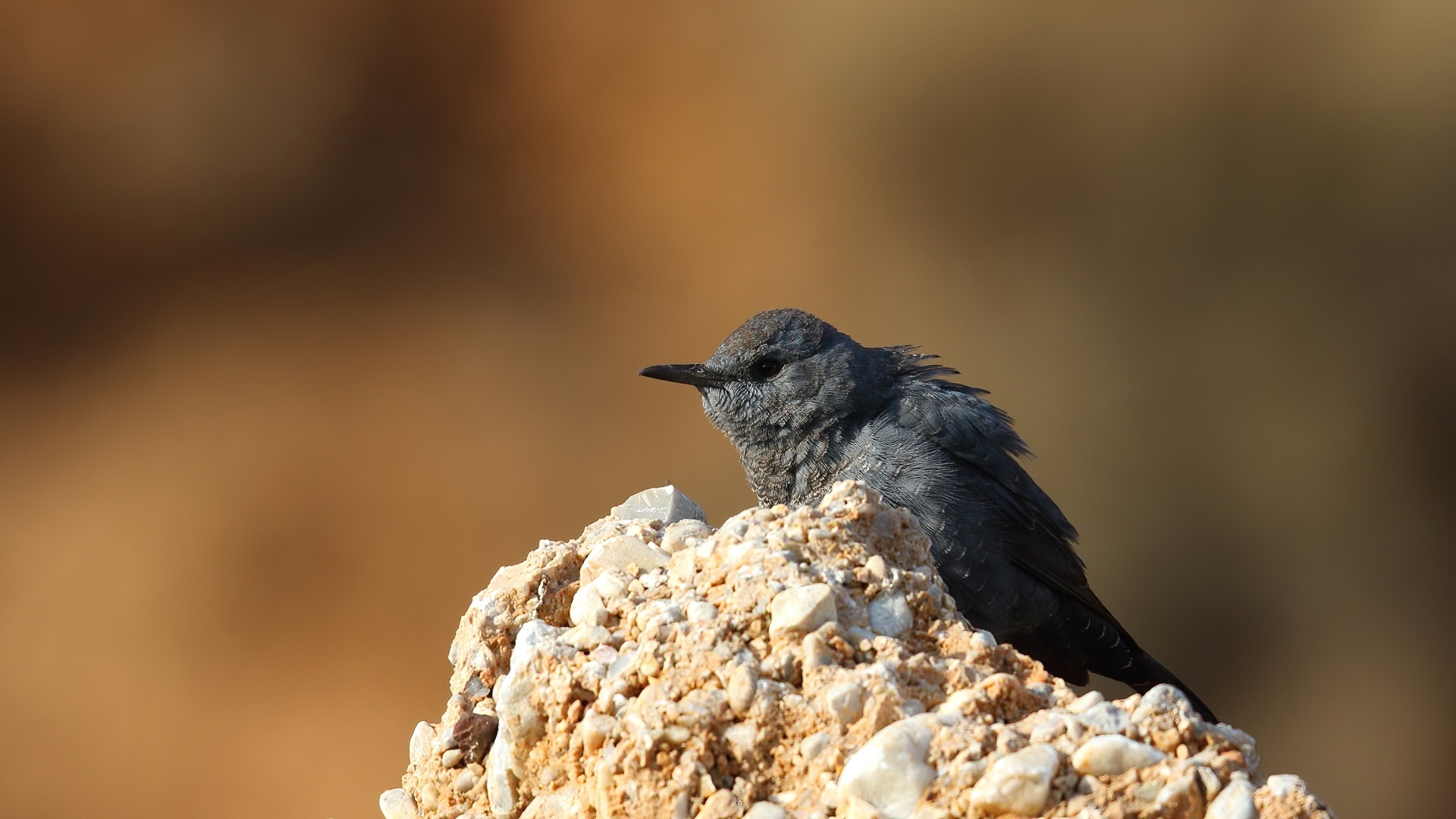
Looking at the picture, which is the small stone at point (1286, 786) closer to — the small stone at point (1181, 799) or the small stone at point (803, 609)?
the small stone at point (1181, 799)

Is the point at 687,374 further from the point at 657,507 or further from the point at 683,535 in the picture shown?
the point at 683,535

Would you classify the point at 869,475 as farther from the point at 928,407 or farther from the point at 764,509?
the point at 764,509

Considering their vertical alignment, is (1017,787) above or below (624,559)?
below

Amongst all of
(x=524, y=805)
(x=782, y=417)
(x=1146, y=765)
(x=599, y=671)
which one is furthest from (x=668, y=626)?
(x=782, y=417)

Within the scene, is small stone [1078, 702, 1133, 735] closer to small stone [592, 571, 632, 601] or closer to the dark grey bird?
Answer: small stone [592, 571, 632, 601]

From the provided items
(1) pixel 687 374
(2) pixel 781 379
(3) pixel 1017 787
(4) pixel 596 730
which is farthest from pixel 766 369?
(3) pixel 1017 787

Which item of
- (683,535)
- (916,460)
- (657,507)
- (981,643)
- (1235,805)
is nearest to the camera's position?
(1235,805)

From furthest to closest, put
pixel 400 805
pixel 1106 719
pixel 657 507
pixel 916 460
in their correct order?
pixel 916 460
pixel 657 507
pixel 400 805
pixel 1106 719

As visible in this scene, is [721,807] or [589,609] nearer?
[721,807]
